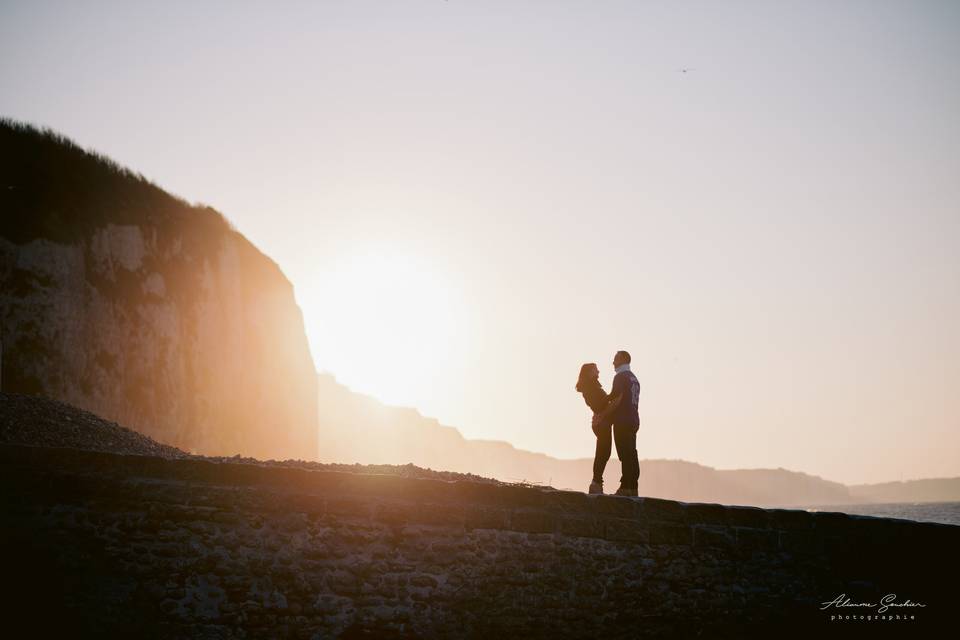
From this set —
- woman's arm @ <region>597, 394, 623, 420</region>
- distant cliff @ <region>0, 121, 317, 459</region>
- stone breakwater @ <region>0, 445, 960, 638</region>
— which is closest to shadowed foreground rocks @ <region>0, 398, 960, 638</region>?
stone breakwater @ <region>0, 445, 960, 638</region>

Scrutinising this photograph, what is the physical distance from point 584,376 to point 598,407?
0.44m

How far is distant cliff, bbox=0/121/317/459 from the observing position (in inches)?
655

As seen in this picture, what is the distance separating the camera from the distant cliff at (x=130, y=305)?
54.6ft

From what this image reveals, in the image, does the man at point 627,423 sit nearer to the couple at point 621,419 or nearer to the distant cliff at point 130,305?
the couple at point 621,419

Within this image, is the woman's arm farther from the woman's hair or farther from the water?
the water

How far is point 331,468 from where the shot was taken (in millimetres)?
9055

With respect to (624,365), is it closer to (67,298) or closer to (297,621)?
(297,621)

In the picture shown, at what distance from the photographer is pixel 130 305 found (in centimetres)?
2017

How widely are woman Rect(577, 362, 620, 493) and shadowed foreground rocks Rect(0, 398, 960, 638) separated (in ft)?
4.42

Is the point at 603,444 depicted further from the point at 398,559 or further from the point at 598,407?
the point at 398,559

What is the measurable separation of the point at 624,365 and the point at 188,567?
214 inches

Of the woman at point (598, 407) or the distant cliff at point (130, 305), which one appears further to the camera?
the distant cliff at point (130, 305)

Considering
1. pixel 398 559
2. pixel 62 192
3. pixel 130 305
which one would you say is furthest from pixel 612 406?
pixel 62 192

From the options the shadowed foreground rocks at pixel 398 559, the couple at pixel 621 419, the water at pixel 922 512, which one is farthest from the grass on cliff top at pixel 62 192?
the water at pixel 922 512
